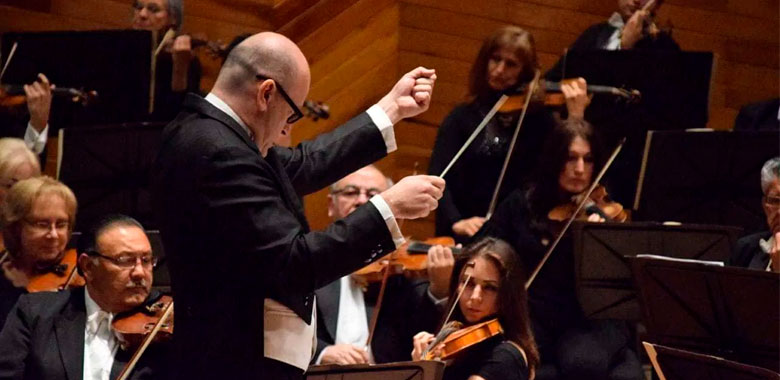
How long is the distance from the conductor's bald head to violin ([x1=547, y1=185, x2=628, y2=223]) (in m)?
1.92

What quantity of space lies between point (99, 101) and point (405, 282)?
1.26 metres

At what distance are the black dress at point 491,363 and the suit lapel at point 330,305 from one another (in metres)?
0.60

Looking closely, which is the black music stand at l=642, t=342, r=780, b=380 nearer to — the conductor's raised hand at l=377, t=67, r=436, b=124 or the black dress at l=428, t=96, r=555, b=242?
the conductor's raised hand at l=377, t=67, r=436, b=124

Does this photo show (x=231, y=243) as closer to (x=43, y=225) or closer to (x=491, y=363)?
(x=491, y=363)

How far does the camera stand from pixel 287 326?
198 cm

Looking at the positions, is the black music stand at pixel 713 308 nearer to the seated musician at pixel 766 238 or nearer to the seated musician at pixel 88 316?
the seated musician at pixel 766 238

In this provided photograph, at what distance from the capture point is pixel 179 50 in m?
4.34

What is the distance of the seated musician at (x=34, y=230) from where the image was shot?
3590 millimetres

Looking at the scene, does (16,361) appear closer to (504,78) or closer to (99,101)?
(99,101)

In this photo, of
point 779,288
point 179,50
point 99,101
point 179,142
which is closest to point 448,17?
point 179,50

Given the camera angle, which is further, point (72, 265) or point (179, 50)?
point (179, 50)

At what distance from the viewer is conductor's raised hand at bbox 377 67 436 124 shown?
2.25m

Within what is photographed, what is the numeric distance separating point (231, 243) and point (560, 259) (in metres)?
2.09

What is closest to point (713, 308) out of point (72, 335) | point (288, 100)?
point (288, 100)
